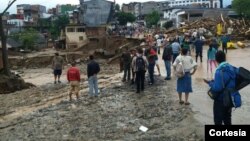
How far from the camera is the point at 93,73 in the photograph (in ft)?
53.6

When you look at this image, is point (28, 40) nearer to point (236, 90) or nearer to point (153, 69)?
point (153, 69)

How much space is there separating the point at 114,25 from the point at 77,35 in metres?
23.8

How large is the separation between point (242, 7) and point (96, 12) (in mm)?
31583

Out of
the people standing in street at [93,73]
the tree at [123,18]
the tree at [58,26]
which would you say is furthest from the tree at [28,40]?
the people standing in street at [93,73]

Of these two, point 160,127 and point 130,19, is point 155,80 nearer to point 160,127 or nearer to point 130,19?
point 160,127

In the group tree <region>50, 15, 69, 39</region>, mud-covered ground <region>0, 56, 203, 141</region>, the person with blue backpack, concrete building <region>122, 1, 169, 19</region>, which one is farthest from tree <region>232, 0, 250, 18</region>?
concrete building <region>122, 1, 169, 19</region>

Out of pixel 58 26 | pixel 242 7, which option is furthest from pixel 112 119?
pixel 58 26

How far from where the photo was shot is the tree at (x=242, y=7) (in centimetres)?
6025

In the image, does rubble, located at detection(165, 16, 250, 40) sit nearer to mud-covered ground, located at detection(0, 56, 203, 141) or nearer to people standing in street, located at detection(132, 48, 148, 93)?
mud-covered ground, located at detection(0, 56, 203, 141)

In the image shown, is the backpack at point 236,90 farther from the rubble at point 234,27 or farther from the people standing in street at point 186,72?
the rubble at point 234,27

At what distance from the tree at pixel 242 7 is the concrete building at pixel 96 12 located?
94.9 feet

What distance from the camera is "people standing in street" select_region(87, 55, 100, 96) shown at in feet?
53.0

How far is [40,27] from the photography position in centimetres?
10744

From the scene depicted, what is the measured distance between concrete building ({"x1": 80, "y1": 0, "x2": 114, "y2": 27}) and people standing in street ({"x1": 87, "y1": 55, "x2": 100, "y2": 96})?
6677 cm
